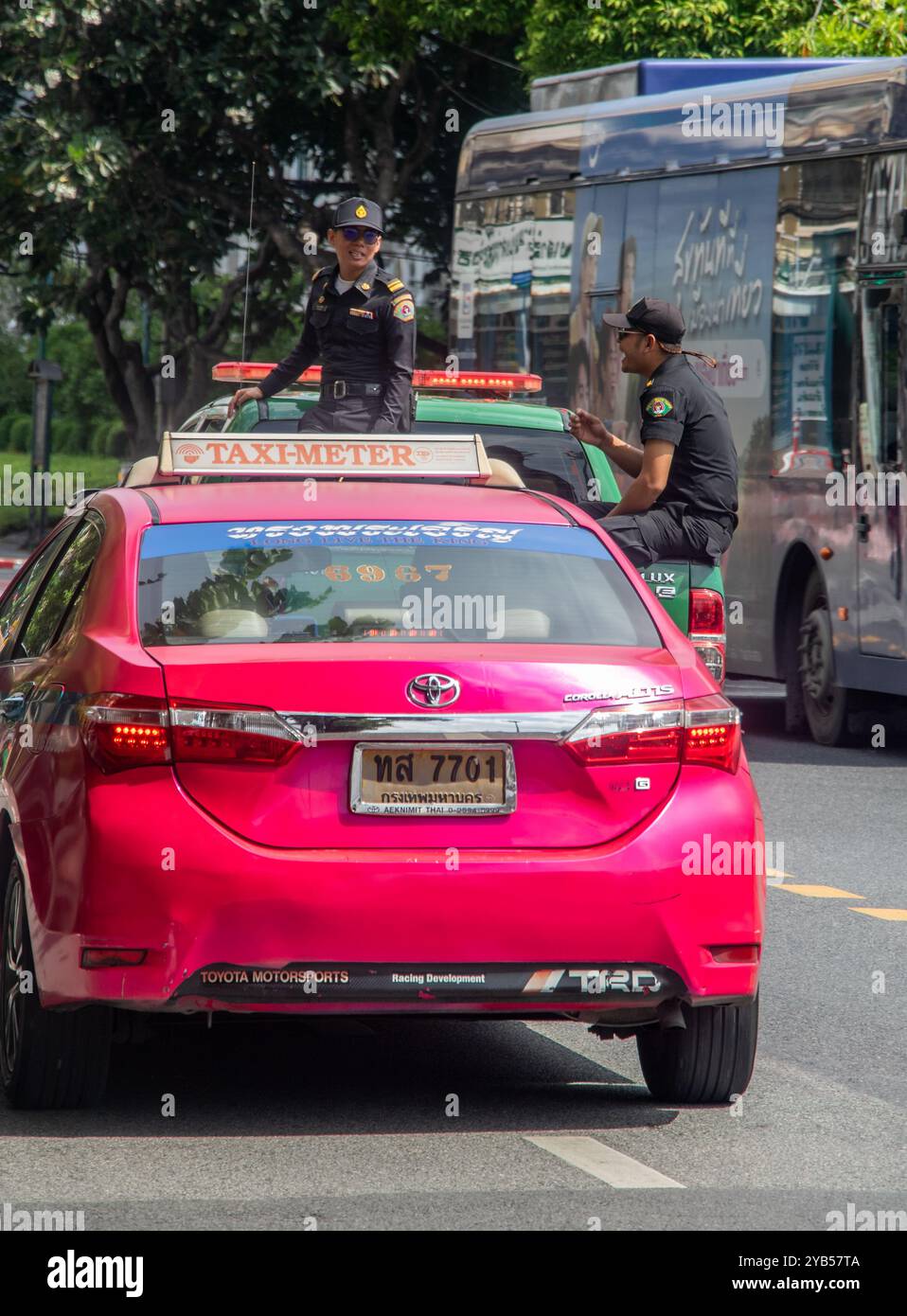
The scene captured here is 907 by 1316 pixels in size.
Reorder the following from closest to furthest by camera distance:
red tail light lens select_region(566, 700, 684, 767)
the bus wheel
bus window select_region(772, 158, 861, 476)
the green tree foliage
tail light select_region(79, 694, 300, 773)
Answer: tail light select_region(79, 694, 300, 773), red tail light lens select_region(566, 700, 684, 767), bus window select_region(772, 158, 861, 476), the bus wheel, the green tree foliage

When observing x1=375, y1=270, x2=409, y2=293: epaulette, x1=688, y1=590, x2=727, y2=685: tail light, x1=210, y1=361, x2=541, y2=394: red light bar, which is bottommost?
x1=688, y1=590, x2=727, y2=685: tail light

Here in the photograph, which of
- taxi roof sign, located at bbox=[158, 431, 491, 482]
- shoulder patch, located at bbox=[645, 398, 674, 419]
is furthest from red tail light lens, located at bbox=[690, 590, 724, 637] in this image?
taxi roof sign, located at bbox=[158, 431, 491, 482]

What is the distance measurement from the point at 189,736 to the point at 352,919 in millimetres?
528

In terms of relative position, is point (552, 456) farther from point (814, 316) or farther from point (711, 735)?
point (711, 735)

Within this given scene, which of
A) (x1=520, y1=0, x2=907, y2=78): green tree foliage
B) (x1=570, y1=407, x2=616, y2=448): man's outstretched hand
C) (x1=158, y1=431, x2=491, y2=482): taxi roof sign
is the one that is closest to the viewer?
(x1=158, y1=431, x2=491, y2=482): taxi roof sign

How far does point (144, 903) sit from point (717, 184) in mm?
10848

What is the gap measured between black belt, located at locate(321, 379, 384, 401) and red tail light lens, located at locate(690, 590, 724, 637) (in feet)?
5.06

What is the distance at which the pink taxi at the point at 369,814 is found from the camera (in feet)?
17.7

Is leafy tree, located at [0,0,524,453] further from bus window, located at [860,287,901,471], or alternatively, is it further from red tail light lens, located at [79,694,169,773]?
red tail light lens, located at [79,694,169,773]

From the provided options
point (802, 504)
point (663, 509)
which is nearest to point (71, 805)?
point (663, 509)

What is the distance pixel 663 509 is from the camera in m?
9.95

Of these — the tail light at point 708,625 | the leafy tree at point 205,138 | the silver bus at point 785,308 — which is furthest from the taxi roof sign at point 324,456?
the leafy tree at point 205,138

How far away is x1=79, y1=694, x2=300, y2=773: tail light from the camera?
541 centimetres

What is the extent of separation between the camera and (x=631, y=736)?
5.60 meters
